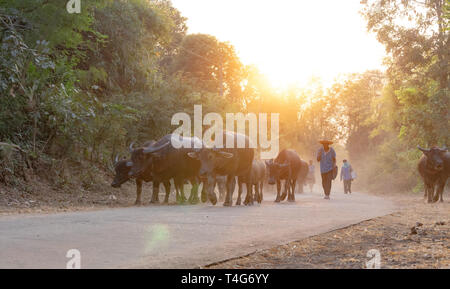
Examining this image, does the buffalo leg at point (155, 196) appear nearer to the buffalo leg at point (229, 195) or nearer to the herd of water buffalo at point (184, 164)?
the herd of water buffalo at point (184, 164)

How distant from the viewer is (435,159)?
59.0ft

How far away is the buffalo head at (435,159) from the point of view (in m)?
17.8

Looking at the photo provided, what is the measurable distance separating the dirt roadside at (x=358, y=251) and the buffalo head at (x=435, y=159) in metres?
9.65

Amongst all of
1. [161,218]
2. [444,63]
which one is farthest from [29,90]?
[444,63]

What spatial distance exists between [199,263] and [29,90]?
1143 cm

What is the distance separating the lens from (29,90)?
1494 centimetres

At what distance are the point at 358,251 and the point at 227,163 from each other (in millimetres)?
8523

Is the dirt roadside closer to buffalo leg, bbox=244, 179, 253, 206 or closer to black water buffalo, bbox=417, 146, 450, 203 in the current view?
buffalo leg, bbox=244, 179, 253, 206

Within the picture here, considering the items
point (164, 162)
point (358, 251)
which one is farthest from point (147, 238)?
point (164, 162)

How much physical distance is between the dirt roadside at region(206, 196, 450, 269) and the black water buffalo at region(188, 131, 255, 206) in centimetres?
571

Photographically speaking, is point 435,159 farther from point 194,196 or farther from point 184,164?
point 184,164

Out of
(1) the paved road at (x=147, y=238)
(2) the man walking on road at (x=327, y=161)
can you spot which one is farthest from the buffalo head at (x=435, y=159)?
(1) the paved road at (x=147, y=238)

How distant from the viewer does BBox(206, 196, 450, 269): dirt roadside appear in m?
5.36
